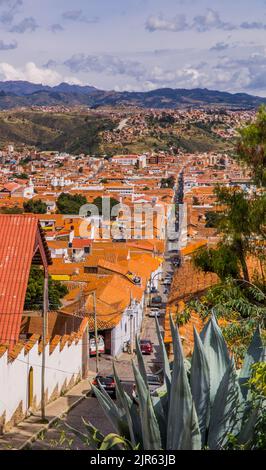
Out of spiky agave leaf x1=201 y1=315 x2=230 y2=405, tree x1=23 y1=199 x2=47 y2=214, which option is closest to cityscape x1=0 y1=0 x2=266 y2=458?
spiky agave leaf x1=201 y1=315 x2=230 y2=405

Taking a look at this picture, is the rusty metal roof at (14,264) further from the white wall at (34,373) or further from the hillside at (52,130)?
the hillside at (52,130)

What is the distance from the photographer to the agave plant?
342 cm

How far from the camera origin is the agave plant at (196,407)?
3.42m

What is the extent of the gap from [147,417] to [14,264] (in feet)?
21.2

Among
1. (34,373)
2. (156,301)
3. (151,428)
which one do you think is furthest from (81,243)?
→ (151,428)

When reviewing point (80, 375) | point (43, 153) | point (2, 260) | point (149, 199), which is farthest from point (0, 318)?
point (43, 153)

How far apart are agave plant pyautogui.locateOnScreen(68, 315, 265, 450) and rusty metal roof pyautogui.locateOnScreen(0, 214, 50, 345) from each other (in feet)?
17.6

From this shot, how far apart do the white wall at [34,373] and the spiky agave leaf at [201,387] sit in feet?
17.6

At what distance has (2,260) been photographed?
9.80 m

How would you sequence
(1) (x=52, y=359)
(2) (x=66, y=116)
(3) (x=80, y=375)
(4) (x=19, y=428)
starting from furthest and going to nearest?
(2) (x=66, y=116) → (3) (x=80, y=375) → (1) (x=52, y=359) → (4) (x=19, y=428)

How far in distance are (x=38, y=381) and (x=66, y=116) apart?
18461cm

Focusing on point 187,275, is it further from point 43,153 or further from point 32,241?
point 43,153

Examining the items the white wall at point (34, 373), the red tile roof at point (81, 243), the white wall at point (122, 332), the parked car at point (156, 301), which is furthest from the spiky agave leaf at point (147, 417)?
the red tile roof at point (81, 243)

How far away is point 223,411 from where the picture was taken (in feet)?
11.8
